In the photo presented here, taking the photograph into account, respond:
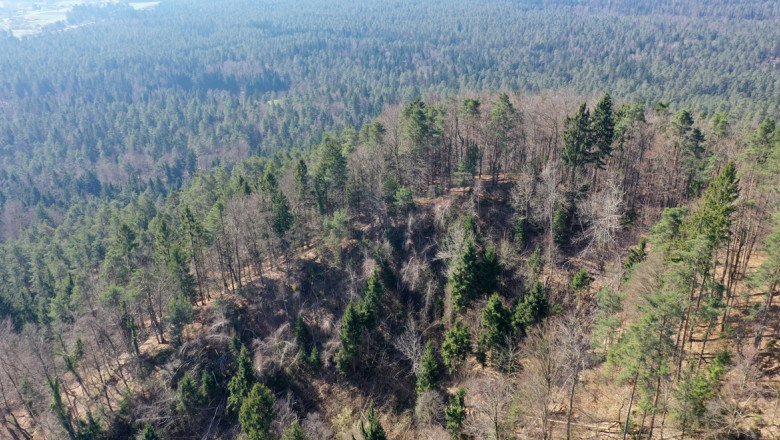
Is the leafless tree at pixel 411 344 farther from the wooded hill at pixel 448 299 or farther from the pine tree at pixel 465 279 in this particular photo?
the pine tree at pixel 465 279

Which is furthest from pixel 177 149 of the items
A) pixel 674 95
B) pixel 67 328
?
pixel 674 95

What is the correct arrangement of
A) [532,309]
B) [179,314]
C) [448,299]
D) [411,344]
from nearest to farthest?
[532,309]
[411,344]
[448,299]
[179,314]

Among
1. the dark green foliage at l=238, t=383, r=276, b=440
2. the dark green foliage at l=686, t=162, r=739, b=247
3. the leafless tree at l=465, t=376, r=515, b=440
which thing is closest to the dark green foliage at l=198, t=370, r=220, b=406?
the dark green foliage at l=238, t=383, r=276, b=440

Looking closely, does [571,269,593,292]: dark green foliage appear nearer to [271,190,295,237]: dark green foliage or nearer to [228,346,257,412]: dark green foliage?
[228,346,257,412]: dark green foliage

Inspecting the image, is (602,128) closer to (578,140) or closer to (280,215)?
(578,140)

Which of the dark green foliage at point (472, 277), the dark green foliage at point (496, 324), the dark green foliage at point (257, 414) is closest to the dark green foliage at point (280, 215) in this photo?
the dark green foliage at point (257, 414)

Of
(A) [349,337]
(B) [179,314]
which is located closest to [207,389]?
(B) [179,314]
